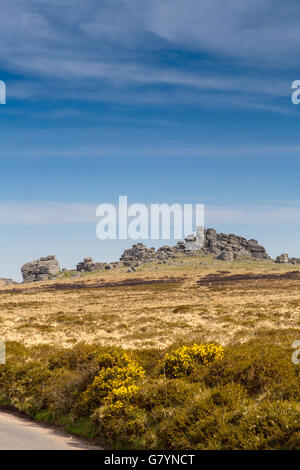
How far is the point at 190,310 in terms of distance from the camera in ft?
129

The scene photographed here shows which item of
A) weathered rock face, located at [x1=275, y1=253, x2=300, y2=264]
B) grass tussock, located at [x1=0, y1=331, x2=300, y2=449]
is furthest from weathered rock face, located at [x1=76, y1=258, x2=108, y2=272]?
grass tussock, located at [x1=0, y1=331, x2=300, y2=449]

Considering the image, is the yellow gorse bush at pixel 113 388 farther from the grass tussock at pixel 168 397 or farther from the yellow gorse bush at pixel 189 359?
the yellow gorse bush at pixel 189 359

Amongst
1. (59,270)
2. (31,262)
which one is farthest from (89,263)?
(31,262)

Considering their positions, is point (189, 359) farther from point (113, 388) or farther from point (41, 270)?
point (41, 270)

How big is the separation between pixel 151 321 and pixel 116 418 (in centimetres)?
2214

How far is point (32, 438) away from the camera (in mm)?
9391

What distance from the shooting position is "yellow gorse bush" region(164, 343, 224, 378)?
11.7m

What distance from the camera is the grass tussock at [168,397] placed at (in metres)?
7.85

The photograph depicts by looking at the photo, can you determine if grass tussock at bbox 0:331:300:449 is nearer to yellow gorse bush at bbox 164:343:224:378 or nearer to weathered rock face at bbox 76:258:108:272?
yellow gorse bush at bbox 164:343:224:378

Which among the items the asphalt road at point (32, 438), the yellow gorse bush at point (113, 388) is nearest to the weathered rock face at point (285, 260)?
the yellow gorse bush at point (113, 388)

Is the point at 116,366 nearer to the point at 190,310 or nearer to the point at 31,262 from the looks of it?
the point at 190,310

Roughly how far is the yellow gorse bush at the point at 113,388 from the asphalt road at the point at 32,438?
106 centimetres

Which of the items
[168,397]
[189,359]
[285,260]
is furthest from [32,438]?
[285,260]
